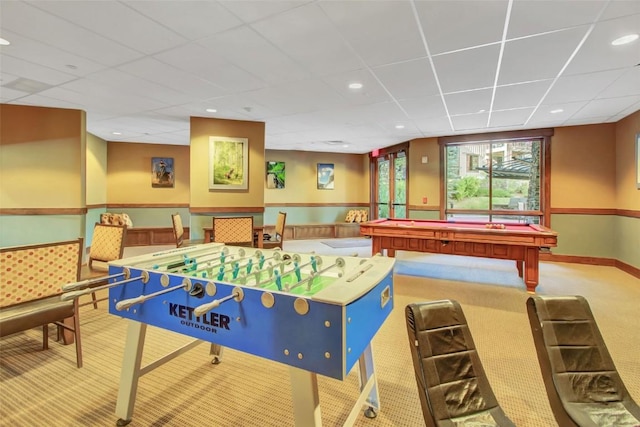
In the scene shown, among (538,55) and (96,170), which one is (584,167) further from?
(96,170)

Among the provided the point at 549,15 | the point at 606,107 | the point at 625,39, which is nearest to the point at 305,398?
the point at 549,15

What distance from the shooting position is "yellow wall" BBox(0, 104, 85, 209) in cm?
444

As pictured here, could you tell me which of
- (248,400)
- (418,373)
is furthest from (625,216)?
(248,400)

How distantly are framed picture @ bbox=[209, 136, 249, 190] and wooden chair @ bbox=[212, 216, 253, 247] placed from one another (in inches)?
30.2

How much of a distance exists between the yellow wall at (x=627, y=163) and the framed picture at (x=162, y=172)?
913cm

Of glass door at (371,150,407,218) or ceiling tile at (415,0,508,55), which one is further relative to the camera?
glass door at (371,150,407,218)

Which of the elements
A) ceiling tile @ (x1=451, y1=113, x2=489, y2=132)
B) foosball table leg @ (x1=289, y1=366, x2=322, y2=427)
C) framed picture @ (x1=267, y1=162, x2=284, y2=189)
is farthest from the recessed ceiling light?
framed picture @ (x1=267, y1=162, x2=284, y2=189)

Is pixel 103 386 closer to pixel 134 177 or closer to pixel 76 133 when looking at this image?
pixel 76 133

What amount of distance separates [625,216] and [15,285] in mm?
7721

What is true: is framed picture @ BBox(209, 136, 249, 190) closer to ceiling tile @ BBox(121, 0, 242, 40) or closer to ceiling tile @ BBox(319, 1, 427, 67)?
ceiling tile @ BBox(121, 0, 242, 40)

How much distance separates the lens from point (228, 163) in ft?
17.4

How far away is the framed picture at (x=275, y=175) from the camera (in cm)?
878

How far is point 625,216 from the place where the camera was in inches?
199

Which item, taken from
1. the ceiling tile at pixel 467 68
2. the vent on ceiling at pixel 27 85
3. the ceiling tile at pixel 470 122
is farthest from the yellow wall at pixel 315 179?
the ceiling tile at pixel 467 68
